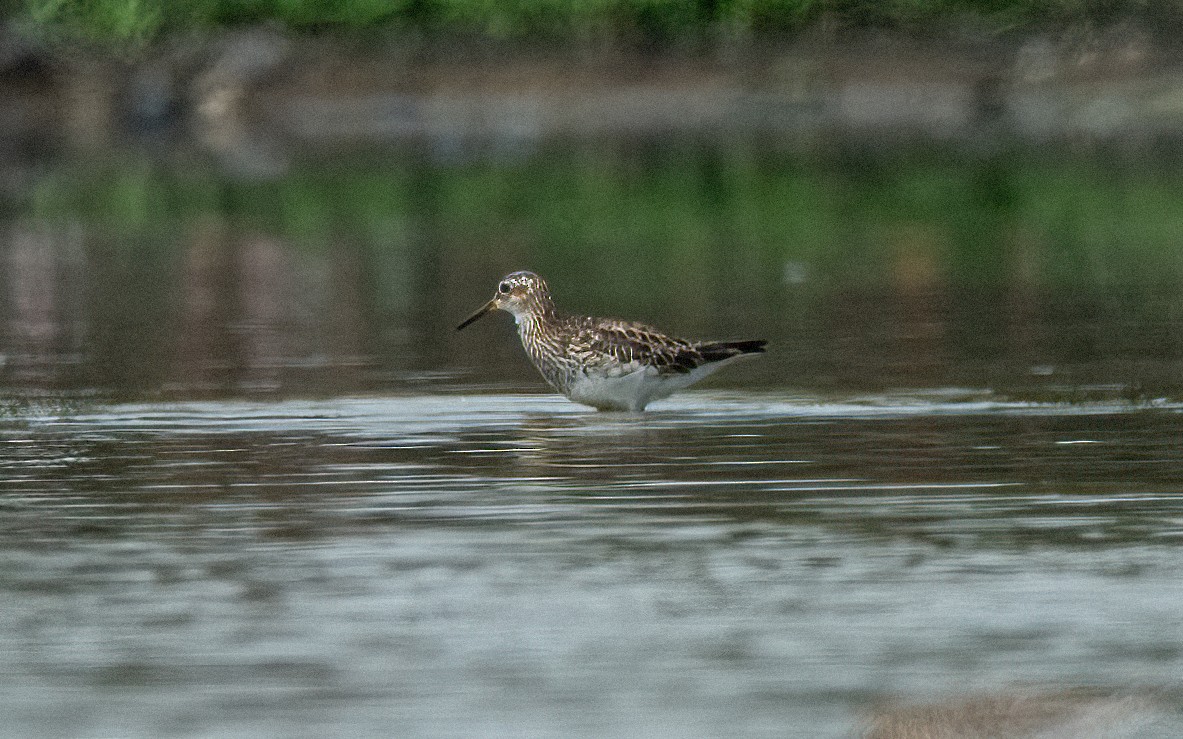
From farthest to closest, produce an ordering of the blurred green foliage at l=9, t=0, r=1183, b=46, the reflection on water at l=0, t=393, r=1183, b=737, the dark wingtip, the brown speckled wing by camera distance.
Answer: the blurred green foliage at l=9, t=0, r=1183, b=46 → the dark wingtip → the brown speckled wing → the reflection on water at l=0, t=393, r=1183, b=737

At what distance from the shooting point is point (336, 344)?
1797 cm

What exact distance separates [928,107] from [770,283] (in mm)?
41864

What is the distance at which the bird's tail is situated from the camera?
43.8 feet

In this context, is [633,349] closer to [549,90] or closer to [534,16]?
[549,90]

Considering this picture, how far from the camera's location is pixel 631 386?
1338cm

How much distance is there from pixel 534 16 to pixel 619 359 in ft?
199

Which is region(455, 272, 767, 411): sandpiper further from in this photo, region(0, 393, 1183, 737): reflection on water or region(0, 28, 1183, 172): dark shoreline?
region(0, 28, 1183, 172): dark shoreline

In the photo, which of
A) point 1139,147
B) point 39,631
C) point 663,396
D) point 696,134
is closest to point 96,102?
point 696,134

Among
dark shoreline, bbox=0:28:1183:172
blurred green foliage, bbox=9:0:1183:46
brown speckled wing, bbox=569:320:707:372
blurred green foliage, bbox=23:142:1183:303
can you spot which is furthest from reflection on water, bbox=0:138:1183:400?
blurred green foliage, bbox=9:0:1183:46

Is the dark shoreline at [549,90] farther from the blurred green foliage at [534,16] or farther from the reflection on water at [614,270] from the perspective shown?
the reflection on water at [614,270]

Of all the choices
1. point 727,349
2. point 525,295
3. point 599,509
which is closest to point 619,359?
point 727,349

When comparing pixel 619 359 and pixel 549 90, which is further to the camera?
pixel 549 90

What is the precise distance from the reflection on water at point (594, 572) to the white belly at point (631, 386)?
195 mm

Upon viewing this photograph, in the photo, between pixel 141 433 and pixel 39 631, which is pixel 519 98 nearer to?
pixel 141 433
